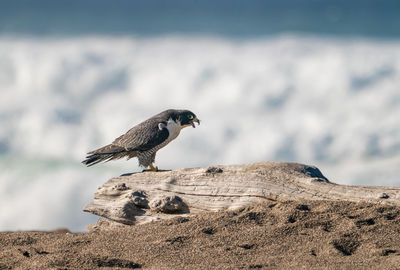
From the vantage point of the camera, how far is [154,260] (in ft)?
17.0

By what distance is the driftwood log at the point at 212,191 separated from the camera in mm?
6297

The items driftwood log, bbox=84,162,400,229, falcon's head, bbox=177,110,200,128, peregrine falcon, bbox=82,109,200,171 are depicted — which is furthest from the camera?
falcon's head, bbox=177,110,200,128

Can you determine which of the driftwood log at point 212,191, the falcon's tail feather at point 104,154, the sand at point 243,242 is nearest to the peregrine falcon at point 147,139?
the falcon's tail feather at point 104,154

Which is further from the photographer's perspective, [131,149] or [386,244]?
[131,149]

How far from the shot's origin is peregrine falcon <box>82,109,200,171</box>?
793 centimetres

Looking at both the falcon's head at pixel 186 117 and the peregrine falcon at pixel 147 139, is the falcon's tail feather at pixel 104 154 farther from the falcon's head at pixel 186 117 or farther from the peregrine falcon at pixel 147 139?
the falcon's head at pixel 186 117

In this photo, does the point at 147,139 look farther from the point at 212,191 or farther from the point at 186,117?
the point at 212,191

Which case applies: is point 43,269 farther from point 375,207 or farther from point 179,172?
point 375,207

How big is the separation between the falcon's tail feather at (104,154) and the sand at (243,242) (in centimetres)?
182

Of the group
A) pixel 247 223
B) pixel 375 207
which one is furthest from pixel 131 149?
pixel 375 207

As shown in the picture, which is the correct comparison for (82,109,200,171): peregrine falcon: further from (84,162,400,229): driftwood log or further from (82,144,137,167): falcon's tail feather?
(84,162,400,229): driftwood log

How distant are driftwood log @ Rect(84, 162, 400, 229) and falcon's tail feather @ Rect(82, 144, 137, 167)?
0.90 meters

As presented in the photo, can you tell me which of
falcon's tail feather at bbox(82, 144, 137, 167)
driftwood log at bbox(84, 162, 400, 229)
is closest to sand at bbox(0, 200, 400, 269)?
driftwood log at bbox(84, 162, 400, 229)

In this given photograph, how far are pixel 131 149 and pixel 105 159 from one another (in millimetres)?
502
